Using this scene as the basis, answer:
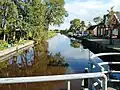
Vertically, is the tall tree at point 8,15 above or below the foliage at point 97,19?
below

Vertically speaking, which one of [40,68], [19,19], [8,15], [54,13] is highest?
[54,13]

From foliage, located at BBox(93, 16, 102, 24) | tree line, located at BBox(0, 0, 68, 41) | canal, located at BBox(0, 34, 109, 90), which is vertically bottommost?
canal, located at BBox(0, 34, 109, 90)

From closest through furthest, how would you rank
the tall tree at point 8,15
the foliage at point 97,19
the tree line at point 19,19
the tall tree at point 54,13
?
the tall tree at point 8,15
the tree line at point 19,19
the tall tree at point 54,13
the foliage at point 97,19

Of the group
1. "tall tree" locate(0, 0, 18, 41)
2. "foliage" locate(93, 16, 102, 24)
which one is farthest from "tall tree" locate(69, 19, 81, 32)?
"tall tree" locate(0, 0, 18, 41)

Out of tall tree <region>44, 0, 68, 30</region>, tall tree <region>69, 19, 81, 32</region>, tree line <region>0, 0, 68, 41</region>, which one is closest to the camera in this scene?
tree line <region>0, 0, 68, 41</region>

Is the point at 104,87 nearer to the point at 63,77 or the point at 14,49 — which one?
the point at 63,77

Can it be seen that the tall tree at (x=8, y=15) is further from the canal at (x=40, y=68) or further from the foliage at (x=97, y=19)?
the foliage at (x=97, y=19)

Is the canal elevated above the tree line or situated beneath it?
situated beneath

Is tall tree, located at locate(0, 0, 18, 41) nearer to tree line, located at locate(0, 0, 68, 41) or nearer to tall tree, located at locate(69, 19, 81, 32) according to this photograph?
tree line, located at locate(0, 0, 68, 41)

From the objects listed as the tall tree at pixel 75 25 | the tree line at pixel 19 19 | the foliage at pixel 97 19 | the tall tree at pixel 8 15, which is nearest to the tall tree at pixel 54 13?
the tree line at pixel 19 19

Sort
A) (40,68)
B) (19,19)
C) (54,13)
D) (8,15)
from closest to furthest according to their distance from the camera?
1. (40,68)
2. (8,15)
3. (19,19)
4. (54,13)

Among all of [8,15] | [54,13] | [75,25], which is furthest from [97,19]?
[8,15]

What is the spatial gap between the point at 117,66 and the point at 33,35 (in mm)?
40979

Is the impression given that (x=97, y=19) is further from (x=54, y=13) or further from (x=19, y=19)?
(x=19, y=19)
